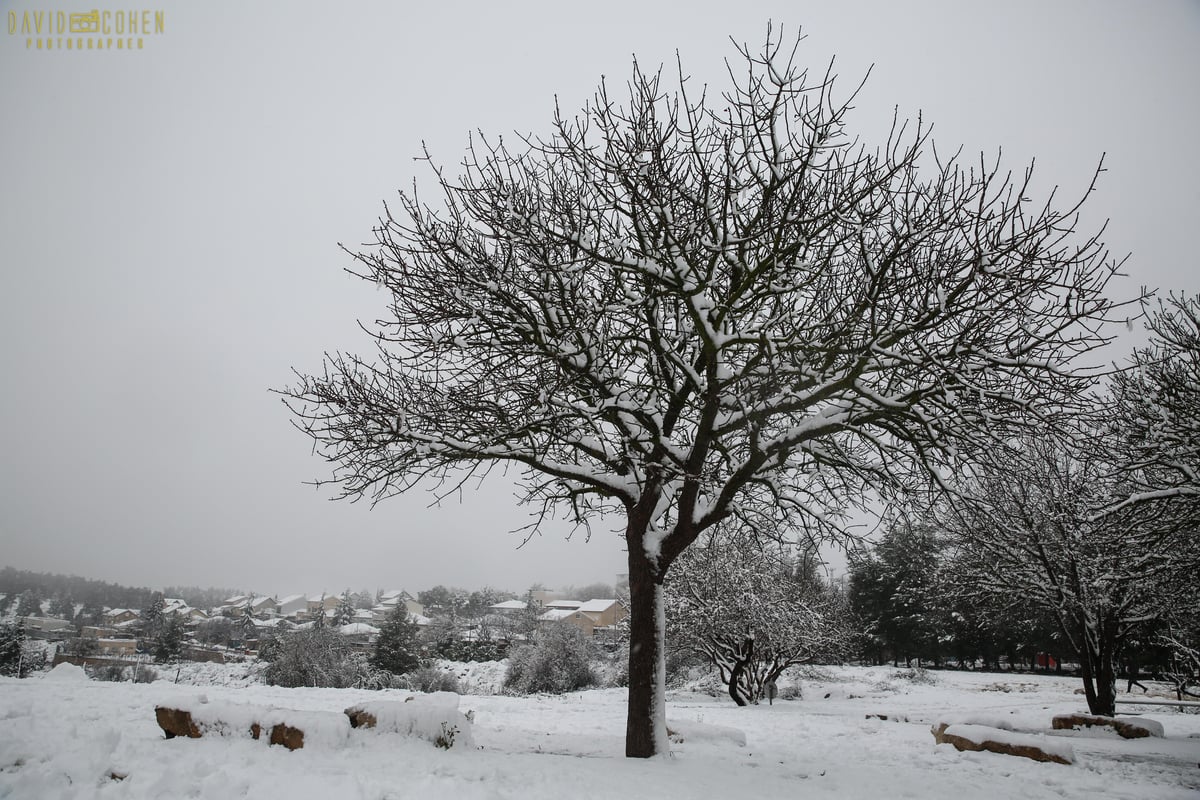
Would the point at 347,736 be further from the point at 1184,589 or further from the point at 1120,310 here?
the point at 1184,589

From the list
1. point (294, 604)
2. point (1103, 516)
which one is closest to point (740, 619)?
point (1103, 516)

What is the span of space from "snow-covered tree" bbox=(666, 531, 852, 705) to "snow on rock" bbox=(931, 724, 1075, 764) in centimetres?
1010

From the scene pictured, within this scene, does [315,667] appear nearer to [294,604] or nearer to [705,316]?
[705,316]

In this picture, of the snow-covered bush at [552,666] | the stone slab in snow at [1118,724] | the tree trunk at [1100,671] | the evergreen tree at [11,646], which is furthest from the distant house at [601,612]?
the stone slab in snow at [1118,724]

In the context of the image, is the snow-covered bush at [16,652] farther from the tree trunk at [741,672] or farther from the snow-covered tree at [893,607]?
the snow-covered tree at [893,607]

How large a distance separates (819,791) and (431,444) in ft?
18.5

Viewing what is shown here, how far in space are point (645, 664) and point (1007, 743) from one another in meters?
5.16

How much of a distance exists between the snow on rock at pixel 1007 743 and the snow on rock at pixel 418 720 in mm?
7059

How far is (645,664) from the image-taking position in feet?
23.8

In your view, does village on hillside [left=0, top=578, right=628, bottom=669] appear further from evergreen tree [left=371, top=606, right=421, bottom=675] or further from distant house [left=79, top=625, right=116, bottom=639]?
evergreen tree [left=371, top=606, right=421, bottom=675]

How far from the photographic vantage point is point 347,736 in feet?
20.7

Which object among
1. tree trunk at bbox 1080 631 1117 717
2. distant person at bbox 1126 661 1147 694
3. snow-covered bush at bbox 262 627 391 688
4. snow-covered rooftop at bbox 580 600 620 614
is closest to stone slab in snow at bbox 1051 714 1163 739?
tree trunk at bbox 1080 631 1117 717

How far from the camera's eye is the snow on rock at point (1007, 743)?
755 centimetres

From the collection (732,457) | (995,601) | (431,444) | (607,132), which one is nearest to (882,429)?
(732,457)
